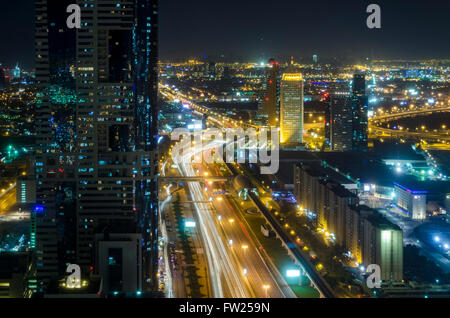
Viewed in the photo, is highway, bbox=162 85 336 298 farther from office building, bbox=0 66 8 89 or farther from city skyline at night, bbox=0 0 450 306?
office building, bbox=0 66 8 89

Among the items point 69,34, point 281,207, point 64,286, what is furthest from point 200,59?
point 64,286

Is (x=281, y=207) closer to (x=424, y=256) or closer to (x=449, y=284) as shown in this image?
(x=424, y=256)

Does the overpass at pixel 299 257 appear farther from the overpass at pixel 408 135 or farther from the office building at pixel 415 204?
the overpass at pixel 408 135

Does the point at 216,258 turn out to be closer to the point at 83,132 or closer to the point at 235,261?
the point at 235,261

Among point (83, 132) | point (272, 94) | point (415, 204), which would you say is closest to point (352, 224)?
point (415, 204)

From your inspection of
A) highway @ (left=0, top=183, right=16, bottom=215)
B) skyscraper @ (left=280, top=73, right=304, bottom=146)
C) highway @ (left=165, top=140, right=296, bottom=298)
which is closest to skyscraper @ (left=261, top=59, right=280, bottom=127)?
skyscraper @ (left=280, top=73, right=304, bottom=146)

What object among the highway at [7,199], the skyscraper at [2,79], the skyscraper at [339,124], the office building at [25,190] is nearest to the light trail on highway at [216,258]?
the office building at [25,190]
